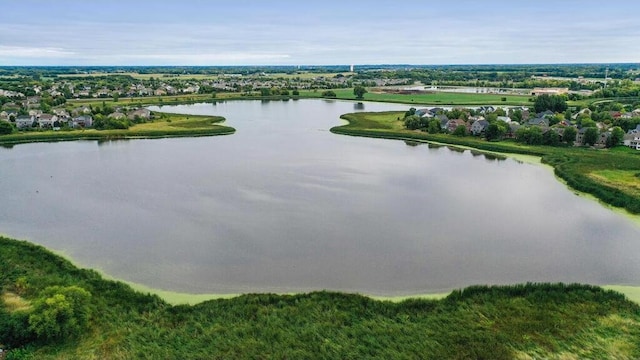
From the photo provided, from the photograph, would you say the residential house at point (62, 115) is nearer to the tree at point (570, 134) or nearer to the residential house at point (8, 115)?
the residential house at point (8, 115)

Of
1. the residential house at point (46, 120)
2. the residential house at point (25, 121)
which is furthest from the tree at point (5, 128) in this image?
the residential house at point (46, 120)

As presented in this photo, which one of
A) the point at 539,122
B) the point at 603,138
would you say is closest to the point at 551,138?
the point at 603,138

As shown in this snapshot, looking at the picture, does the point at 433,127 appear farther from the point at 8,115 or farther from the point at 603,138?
the point at 8,115

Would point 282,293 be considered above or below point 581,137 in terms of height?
below

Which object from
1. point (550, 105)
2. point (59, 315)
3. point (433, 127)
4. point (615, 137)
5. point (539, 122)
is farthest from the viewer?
point (550, 105)

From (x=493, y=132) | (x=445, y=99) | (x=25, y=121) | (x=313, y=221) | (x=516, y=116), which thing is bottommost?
(x=313, y=221)

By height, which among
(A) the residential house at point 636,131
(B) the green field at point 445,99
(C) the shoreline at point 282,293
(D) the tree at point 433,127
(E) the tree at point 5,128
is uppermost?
(B) the green field at point 445,99
